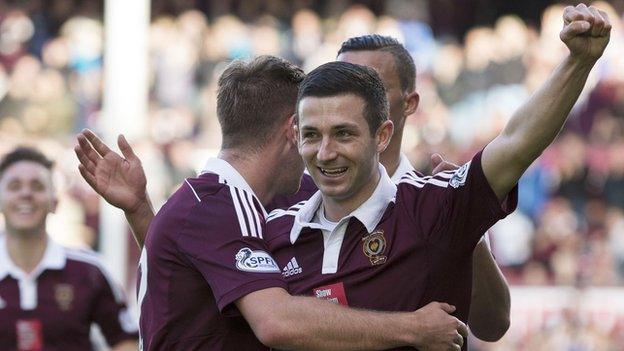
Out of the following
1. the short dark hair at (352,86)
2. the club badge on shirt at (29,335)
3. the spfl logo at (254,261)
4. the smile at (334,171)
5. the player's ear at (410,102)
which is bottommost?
the club badge on shirt at (29,335)

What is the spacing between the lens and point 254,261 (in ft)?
14.7

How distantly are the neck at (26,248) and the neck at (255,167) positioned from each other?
2978 mm

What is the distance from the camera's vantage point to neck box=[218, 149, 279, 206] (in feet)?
15.8

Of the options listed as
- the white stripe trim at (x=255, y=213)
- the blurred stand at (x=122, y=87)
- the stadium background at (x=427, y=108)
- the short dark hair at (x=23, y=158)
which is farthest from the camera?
the blurred stand at (x=122, y=87)

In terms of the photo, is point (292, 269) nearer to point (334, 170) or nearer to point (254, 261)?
point (254, 261)

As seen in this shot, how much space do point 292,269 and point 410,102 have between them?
1.26 metres

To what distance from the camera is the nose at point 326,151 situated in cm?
438

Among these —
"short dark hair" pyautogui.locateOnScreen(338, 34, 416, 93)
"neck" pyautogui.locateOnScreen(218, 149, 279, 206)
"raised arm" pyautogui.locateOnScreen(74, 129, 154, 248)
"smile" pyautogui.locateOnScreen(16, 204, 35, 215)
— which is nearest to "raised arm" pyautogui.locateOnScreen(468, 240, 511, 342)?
"neck" pyautogui.locateOnScreen(218, 149, 279, 206)

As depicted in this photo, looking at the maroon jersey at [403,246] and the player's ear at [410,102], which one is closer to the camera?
the maroon jersey at [403,246]

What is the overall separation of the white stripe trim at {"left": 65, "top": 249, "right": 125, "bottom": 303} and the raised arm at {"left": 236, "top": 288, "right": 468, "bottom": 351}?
3119 mm

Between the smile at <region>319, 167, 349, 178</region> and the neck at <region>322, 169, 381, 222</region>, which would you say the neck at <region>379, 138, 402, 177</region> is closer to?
the neck at <region>322, 169, 381, 222</region>

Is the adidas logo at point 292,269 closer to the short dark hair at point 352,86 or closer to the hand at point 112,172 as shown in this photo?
the short dark hair at point 352,86

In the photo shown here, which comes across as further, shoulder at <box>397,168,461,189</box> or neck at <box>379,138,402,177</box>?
neck at <box>379,138,402,177</box>

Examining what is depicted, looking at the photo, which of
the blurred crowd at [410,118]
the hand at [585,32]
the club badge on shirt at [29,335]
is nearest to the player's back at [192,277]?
the hand at [585,32]
